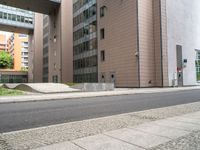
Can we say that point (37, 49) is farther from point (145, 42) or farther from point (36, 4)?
point (145, 42)

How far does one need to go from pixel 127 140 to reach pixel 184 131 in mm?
1978

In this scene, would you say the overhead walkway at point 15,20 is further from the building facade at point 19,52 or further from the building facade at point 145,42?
the building facade at point 19,52

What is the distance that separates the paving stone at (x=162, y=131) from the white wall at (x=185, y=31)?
3058 centimetres

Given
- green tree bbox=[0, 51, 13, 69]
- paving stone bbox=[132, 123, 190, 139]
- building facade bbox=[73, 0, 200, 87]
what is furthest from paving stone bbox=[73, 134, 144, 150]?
green tree bbox=[0, 51, 13, 69]

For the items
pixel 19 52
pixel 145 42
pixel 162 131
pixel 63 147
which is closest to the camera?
pixel 63 147

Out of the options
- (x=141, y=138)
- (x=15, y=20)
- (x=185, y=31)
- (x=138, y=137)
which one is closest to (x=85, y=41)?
(x=185, y=31)

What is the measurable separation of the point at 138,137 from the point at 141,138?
0.12m

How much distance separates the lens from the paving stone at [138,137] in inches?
213

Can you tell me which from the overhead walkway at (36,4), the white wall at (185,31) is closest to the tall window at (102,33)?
the white wall at (185,31)

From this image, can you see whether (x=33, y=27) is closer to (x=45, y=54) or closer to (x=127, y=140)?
(x=45, y=54)

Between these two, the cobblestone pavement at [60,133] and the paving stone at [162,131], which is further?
the paving stone at [162,131]

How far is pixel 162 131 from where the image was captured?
657 centimetres

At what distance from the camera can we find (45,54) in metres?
70.1

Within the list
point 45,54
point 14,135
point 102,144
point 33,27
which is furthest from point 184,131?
point 33,27
